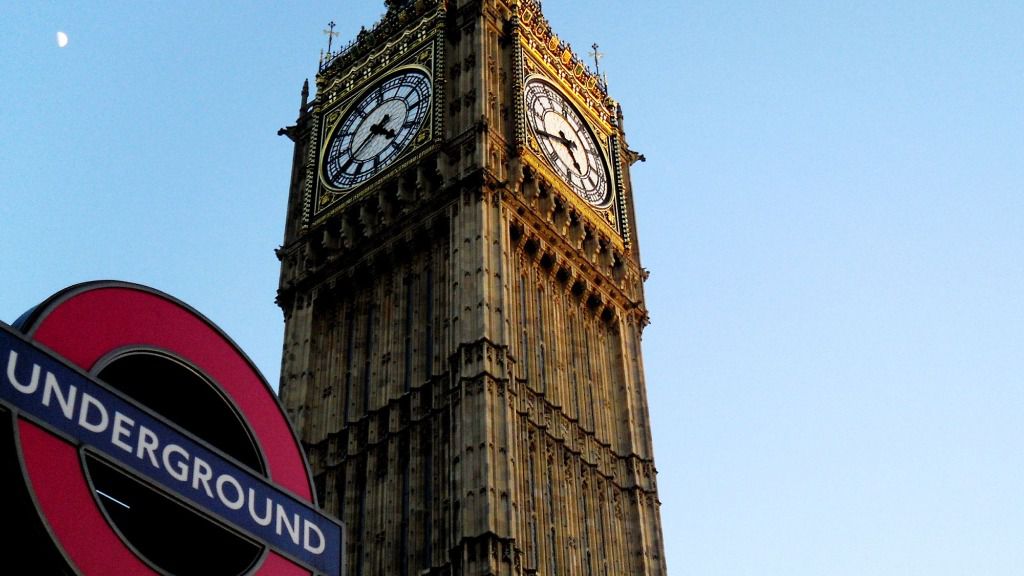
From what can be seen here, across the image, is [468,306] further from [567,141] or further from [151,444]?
[151,444]

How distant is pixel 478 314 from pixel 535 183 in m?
7.83

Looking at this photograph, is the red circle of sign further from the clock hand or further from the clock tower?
the clock hand

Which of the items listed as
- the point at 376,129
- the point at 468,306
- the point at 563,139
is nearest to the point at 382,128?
the point at 376,129

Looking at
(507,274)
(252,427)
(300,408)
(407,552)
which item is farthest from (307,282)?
(252,427)

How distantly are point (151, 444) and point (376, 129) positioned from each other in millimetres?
40947

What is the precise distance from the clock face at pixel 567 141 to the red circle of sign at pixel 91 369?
1512 inches

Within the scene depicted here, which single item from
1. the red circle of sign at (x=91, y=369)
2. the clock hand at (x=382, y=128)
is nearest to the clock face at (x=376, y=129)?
the clock hand at (x=382, y=128)

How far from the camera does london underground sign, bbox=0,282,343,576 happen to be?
396 inches

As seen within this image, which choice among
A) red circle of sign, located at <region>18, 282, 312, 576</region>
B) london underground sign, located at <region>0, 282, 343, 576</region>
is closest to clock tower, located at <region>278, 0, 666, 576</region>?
red circle of sign, located at <region>18, 282, 312, 576</region>

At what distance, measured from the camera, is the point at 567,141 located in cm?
5288

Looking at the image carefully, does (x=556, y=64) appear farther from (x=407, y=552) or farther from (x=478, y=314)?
(x=407, y=552)

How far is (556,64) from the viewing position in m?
55.2

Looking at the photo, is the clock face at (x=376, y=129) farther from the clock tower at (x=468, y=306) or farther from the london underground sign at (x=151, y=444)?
the london underground sign at (x=151, y=444)

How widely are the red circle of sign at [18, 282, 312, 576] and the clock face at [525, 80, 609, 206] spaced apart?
38408 mm
